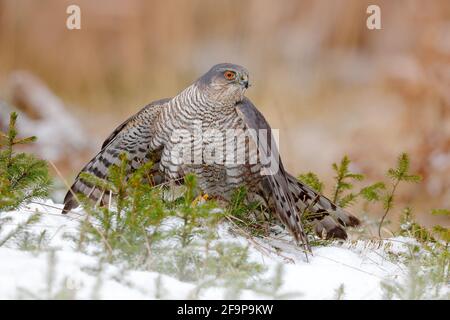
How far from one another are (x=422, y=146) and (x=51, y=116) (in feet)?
15.8

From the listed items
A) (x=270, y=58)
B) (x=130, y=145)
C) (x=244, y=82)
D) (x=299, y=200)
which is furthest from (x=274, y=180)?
(x=270, y=58)

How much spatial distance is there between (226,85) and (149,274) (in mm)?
1826

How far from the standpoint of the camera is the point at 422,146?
7.32 m

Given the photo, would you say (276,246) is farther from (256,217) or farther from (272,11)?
(272,11)

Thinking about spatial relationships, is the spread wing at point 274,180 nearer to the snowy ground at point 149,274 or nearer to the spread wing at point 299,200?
the spread wing at point 299,200

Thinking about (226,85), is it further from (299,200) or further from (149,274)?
(149,274)

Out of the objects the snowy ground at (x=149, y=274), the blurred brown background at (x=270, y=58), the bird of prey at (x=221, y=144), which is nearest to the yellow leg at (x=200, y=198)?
the bird of prey at (x=221, y=144)

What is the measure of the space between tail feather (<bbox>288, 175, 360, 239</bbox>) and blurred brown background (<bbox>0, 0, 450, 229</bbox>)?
11.6 ft

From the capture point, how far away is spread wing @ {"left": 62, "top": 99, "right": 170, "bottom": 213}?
4.36m

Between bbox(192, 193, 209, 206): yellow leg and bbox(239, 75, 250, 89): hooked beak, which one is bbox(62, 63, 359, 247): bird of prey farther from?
bbox(192, 193, 209, 206): yellow leg

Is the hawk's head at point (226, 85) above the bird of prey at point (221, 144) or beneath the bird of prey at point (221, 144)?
above

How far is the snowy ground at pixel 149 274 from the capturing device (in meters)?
2.36

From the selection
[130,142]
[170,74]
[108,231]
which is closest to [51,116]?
[170,74]

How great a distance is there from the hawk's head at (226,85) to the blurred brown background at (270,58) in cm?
347
